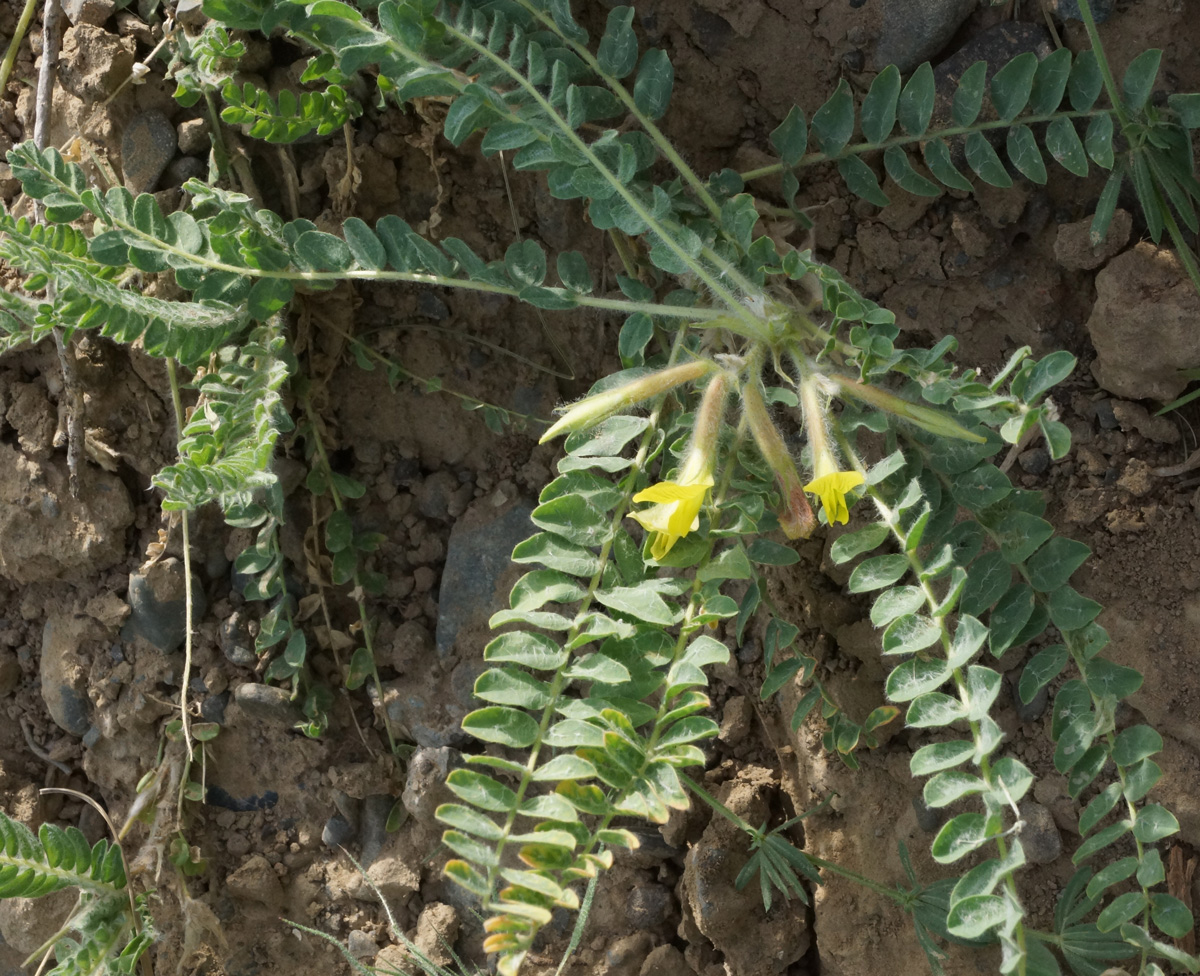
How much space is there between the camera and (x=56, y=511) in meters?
3.38

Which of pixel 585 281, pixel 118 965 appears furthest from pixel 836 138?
pixel 118 965

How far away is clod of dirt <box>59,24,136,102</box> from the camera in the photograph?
3209 millimetres

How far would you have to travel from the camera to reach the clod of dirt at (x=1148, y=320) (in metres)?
2.75

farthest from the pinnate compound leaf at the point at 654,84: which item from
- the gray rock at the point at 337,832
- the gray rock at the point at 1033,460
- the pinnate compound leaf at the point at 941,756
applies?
the gray rock at the point at 337,832

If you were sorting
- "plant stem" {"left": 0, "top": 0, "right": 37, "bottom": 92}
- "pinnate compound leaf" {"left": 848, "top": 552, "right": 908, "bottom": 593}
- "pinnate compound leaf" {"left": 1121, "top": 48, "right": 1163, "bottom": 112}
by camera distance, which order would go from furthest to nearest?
"plant stem" {"left": 0, "top": 0, "right": 37, "bottom": 92}
"pinnate compound leaf" {"left": 1121, "top": 48, "right": 1163, "bottom": 112}
"pinnate compound leaf" {"left": 848, "top": 552, "right": 908, "bottom": 593}

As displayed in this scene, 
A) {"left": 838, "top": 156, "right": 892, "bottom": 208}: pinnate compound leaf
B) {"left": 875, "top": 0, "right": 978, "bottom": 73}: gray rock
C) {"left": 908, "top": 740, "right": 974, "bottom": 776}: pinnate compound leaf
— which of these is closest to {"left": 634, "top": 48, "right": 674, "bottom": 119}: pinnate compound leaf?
{"left": 838, "top": 156, "right": 892, "bottom": 208}: pinnate compound leaf

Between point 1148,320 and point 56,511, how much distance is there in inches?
124

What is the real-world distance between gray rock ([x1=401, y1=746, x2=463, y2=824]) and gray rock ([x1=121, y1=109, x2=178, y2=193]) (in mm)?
1895

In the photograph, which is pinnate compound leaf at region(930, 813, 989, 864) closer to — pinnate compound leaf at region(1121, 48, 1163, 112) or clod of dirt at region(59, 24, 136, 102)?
pinnate compound leaf at region(1121, 48, 1163, 112)

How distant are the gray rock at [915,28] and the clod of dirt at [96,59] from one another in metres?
2.18

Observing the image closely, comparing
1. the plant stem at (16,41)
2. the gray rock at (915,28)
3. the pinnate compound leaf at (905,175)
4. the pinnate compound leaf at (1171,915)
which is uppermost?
the gray rock at (915,28)

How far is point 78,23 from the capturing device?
325cm

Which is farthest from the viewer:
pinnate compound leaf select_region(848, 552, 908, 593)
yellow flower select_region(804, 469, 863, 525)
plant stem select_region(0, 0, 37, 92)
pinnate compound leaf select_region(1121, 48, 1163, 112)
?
plant stem select_region(0, 0, 37, 92)

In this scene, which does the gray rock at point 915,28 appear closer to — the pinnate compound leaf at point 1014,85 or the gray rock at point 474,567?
the pinnate compound leaf at point 1014,85
